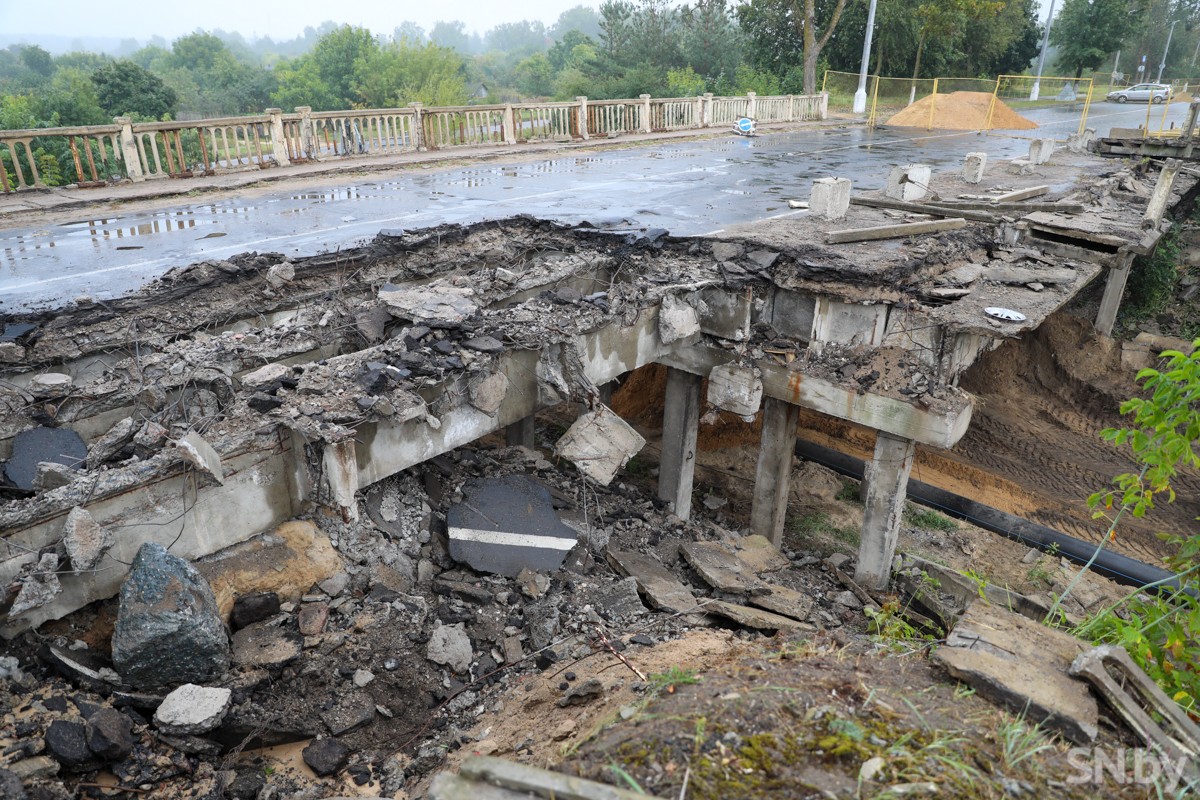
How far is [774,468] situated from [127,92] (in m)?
38.1

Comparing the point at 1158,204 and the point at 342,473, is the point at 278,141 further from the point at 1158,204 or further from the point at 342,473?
the point at 1158,204

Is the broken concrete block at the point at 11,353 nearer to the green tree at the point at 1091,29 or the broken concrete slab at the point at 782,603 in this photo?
the broken concrete slab at the point at 782,603

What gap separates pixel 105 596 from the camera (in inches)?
195

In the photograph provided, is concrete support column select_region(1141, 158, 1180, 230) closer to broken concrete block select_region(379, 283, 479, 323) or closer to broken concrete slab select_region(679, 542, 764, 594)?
broken concrete slab select_region(679, 542, 764, 594)

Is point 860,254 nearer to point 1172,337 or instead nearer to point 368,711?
point 368,711

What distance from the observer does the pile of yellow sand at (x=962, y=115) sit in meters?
29.5

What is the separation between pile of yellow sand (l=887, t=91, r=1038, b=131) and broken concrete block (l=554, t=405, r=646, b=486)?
27.9 metres

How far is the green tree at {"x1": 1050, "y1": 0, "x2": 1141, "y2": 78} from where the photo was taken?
152 feet

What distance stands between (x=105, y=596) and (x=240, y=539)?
953 mm

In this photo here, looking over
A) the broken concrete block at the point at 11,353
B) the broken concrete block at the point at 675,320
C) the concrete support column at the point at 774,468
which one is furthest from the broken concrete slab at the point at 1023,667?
the broken concrete block at the point at 11,353

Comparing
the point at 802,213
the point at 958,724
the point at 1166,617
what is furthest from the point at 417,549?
the point at 802,213

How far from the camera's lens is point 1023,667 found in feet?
11.2

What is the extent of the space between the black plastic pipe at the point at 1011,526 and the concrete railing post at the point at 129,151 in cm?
1378

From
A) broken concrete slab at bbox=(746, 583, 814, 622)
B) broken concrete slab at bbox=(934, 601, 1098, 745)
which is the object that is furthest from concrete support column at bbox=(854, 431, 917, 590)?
broken concrete slab at bbox=(934, 601, 1098, 745)
